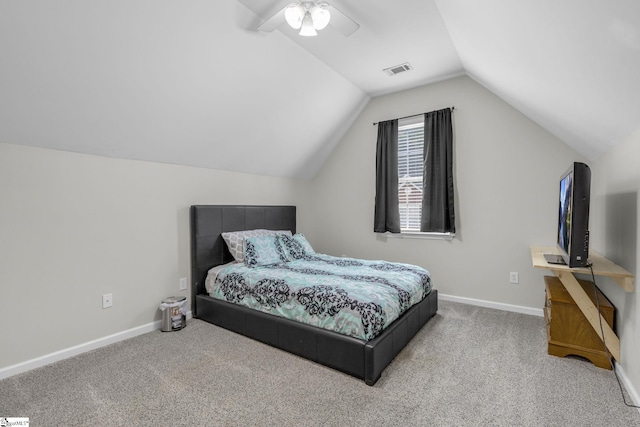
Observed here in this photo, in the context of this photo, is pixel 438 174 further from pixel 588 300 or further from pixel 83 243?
pixel 83 243

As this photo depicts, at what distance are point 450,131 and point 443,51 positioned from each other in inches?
37.1

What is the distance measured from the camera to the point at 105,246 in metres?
2.65

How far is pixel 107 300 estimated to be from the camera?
8.73ft

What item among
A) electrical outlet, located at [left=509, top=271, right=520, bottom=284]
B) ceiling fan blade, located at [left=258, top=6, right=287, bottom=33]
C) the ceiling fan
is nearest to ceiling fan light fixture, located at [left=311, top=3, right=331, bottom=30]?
the ceiling fan

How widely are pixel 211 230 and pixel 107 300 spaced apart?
1.13 metres

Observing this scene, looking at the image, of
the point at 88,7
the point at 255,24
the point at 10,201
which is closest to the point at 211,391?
the point at 10,201

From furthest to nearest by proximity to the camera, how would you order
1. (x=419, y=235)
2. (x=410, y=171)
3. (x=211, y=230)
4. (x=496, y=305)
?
(x=410, y=171) → (x=419, y=235) → (x=496, y=305) → (x=211, y=230)

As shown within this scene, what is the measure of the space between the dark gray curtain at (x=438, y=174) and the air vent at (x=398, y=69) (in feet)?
2.17

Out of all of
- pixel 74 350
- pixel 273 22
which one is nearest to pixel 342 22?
pixel 273 22

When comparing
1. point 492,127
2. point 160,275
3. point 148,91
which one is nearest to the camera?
point 148,91

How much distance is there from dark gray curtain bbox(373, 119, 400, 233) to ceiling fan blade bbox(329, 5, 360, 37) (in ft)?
6.31

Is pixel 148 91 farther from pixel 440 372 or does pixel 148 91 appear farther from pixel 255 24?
pixel 440 372

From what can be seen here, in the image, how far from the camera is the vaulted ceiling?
1645mm

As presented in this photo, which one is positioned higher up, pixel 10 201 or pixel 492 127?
pixel 492 127
